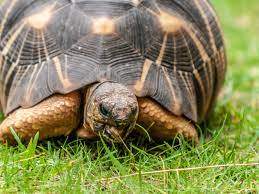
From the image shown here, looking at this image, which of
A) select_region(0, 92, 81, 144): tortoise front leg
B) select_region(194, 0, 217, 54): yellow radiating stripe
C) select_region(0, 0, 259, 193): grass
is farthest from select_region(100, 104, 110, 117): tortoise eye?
select_region(194, 0, 217, 54): yellow radiating stripe

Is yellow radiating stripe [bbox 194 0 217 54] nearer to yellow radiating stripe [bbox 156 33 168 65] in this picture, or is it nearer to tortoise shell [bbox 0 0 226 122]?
tortoise shell [bbox 0 0 226 122]

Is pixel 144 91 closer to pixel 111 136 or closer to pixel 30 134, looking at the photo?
pixel 111 136

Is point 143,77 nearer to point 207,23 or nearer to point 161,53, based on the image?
point 161,53

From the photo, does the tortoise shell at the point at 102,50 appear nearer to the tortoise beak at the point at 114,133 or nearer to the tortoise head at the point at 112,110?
the tortoise head at the point at 112,110

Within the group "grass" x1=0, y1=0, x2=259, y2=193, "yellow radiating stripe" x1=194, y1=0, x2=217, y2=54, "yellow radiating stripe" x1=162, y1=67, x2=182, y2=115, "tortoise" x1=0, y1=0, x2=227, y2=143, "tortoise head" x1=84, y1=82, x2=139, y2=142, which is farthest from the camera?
"yellow radiating stripe" x1=194, y1=0, x2=217, y2=54

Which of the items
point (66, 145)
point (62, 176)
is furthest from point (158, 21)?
point (62, 176)

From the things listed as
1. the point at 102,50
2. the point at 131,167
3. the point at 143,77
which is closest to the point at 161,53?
the point at 143,77

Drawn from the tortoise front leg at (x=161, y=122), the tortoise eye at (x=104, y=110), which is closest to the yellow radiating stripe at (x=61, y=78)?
the tortoise eye at (x=104, y=110)
